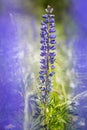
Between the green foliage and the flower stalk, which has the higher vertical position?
the green foliage

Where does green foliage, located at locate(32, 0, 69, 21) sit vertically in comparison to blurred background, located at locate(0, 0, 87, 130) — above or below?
above

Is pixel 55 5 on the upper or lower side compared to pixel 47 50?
upper

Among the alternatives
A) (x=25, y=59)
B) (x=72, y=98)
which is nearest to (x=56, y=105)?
(x=72, y=98)

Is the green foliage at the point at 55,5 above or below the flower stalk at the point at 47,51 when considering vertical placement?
above

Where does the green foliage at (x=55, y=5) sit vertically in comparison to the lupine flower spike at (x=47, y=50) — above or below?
above

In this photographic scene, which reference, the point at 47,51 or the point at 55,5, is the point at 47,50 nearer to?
the point at 47,51

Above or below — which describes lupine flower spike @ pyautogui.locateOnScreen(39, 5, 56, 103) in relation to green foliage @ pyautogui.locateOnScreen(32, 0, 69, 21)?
below

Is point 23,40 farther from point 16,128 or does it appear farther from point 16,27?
point 16,128

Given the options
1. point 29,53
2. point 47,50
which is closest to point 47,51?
point 47,50
